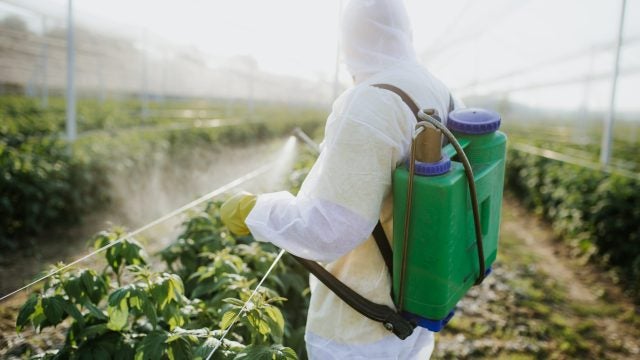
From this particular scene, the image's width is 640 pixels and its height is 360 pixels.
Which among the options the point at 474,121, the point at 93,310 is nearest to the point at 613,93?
the point at 474,121

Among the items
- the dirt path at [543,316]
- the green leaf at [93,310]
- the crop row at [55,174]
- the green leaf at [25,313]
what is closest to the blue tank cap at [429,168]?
the green leaf at [93,310]

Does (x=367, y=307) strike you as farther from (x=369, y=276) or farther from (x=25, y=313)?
(x=25, y=313)

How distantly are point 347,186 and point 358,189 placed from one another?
0.10 ft

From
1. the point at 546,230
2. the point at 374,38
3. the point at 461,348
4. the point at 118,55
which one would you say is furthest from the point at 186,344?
the point at 118,55

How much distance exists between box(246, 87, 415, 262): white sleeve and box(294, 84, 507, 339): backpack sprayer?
66 millimetres

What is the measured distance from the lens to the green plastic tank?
1.24 metres

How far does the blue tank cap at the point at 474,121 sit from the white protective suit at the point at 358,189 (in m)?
0.08

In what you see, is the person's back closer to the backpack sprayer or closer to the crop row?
the backpack sprayer

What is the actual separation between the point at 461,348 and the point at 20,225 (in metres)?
4.26

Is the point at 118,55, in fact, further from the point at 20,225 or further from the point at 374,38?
the point at 374,38

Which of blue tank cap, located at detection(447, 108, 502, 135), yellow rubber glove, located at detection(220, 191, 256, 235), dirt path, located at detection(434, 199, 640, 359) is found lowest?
dirt path, located at detection(434, 199, 640, 359)

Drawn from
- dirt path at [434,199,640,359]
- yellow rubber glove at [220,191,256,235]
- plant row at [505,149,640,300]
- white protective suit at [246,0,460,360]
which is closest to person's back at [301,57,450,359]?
white protective suit at [246,0,460,360]

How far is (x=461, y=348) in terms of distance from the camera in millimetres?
3262

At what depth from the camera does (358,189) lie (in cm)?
124
